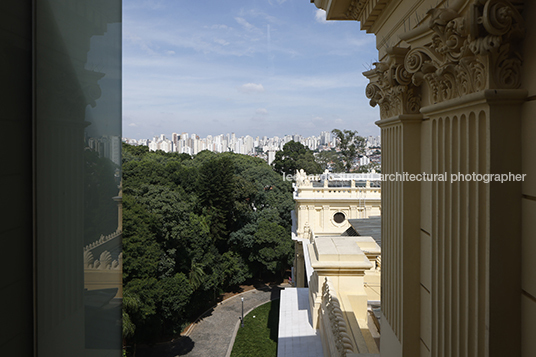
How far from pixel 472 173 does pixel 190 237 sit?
20680 mm

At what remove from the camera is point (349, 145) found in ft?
161

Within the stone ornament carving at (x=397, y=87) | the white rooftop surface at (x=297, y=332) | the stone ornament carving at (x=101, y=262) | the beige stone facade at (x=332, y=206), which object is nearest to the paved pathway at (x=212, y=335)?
the beige stone facade at (x=332, y=206)

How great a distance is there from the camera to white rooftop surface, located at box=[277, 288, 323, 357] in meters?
6.76

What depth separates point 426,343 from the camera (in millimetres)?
2537

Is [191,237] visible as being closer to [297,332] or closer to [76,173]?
[297,332]

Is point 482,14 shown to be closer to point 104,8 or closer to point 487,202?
point 487,202

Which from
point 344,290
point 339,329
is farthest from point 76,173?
point 344,290

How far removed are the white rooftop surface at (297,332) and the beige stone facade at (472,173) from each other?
4521 mm

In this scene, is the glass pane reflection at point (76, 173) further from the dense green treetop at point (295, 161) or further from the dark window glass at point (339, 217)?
the dense green treetop at point (295, 161)

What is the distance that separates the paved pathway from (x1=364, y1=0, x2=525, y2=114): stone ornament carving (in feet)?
65.5

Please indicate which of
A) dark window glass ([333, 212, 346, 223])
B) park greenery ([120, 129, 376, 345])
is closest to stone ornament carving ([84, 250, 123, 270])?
park greenery ([120, 129, 376, 345])

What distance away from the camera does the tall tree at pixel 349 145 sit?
160 ft

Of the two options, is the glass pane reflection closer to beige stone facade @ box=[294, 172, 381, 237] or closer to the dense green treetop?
beige stone facade @ box=[294, 172, 381, 237]

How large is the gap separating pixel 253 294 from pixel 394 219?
26.2 m
